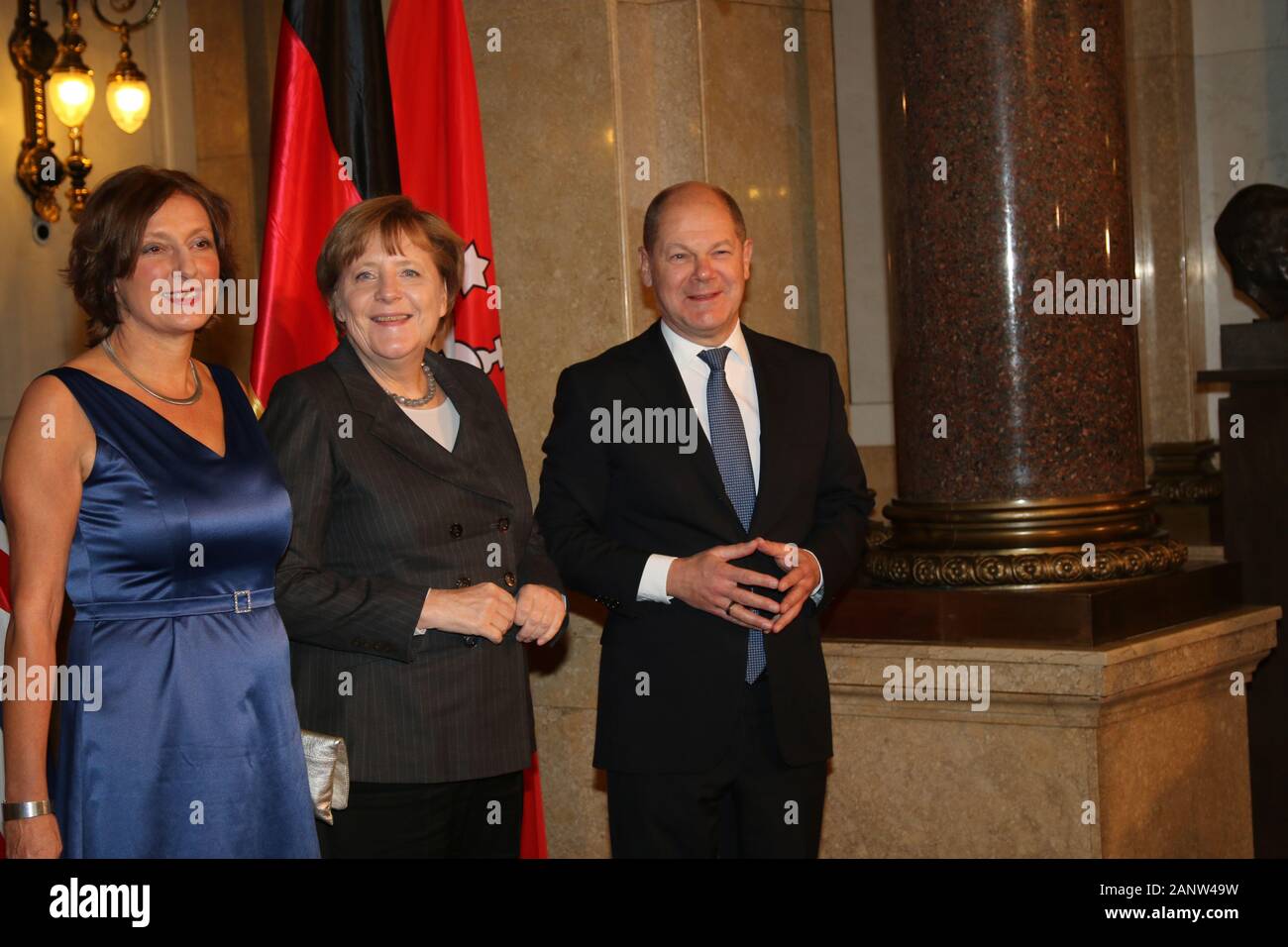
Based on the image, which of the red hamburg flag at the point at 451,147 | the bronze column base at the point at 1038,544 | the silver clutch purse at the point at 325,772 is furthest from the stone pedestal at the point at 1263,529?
the silver clutch purse at the point at 325,772

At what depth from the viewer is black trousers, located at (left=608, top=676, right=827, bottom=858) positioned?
3.26 metres

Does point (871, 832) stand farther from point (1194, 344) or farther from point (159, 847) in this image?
point (1194, 344)

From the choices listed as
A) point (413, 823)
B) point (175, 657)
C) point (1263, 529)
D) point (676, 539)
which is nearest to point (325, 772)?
point (413, 823)

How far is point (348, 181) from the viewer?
4.33m

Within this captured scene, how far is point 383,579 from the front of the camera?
2.96m

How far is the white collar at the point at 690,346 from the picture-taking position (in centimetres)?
348

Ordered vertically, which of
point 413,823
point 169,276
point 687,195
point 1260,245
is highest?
point 1260,245

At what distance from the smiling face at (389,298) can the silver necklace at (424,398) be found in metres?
0.07

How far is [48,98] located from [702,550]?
424 centimetres

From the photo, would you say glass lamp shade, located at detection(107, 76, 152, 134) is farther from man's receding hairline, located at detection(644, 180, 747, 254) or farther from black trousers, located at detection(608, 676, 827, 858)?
black trousers, located at detection(608, 676, 827, 858)

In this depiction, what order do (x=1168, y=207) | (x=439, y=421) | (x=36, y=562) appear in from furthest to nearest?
(x=1168, y=207) < (x=439, y=421) < (x=36, y=562)

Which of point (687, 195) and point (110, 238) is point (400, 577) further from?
point (687, 195)

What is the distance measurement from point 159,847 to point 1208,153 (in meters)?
6.88
